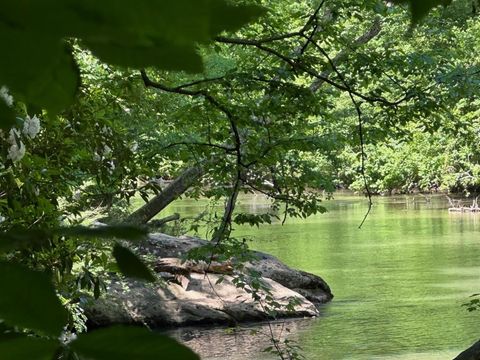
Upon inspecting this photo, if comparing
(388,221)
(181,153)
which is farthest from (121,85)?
(388,221)

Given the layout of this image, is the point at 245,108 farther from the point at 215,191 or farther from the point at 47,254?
the point at 47,254

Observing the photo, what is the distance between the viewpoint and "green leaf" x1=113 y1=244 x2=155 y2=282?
0.27m

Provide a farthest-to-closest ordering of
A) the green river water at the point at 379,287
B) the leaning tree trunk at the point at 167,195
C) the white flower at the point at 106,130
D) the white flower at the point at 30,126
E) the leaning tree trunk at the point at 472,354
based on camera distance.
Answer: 1. the green river water at the point at 379,287
2. the leaning tree trunk at the point at 167,195
3. the leaning tree trunk at the point at 472,354
4. the white flower at the point at 106,130
5. the white flower at the point at 30,126

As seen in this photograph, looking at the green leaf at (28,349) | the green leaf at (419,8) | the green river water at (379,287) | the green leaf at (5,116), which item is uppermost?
the green leaf at (419,8)

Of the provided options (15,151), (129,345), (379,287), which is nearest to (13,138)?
(15,151)

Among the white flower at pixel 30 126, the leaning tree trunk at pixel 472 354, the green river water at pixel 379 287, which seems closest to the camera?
the white flower at pixel 30 126

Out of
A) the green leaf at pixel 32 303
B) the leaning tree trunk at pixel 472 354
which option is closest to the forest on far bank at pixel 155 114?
the green leaf at pixel 32 303

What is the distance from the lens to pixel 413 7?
0.34 metres

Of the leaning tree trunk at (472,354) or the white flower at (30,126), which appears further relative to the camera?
the leaning tree trunk at (472,354)

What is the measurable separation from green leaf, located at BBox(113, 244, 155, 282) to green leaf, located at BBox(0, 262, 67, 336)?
0.05 meters

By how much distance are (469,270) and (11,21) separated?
11765 mm

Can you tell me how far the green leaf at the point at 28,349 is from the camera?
0.22 metres

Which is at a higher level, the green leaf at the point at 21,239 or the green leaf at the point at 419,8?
the green leaf at the point at 419,8

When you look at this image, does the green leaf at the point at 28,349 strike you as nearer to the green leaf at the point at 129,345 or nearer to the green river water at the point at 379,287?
the green leaf at the point at 129,345
